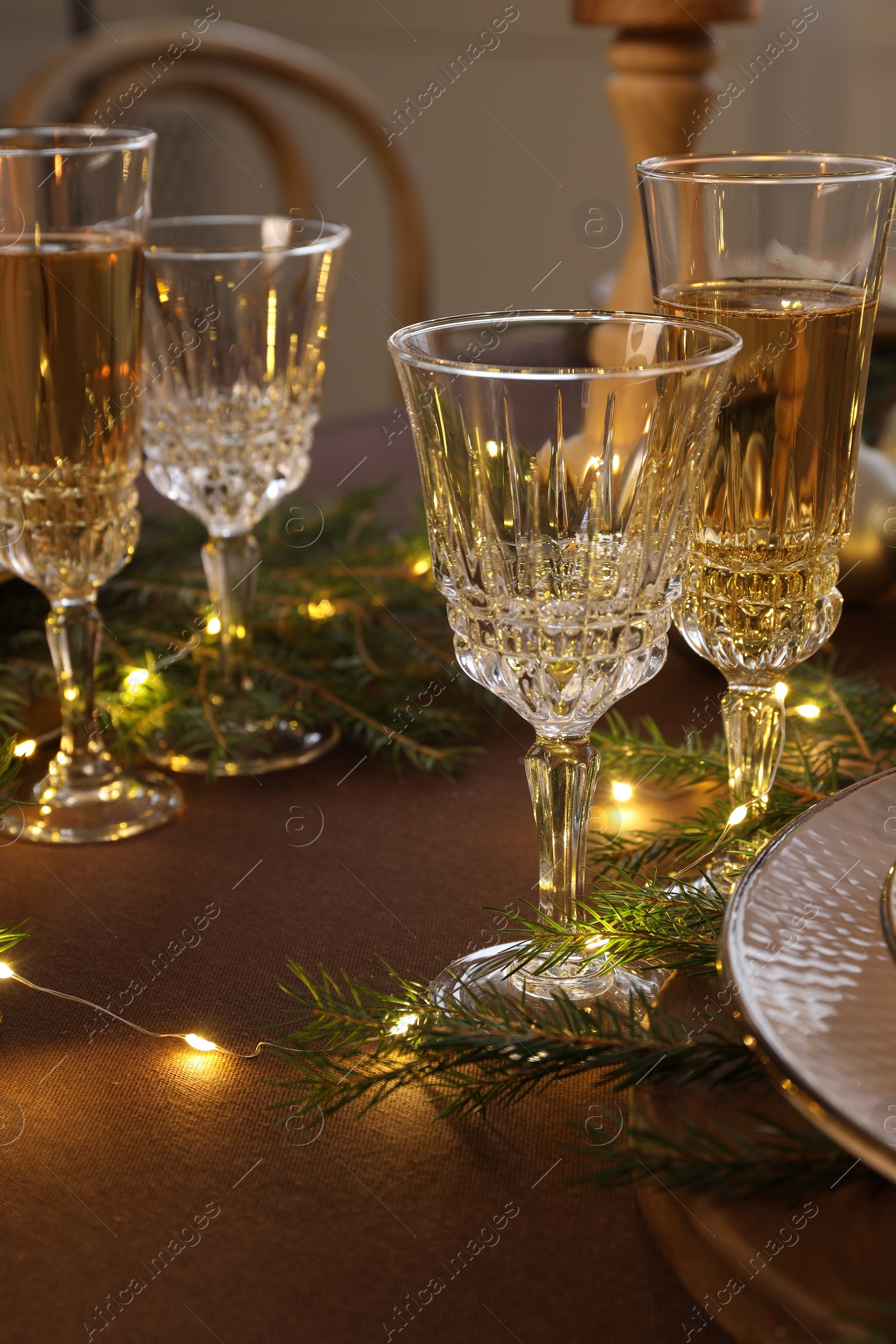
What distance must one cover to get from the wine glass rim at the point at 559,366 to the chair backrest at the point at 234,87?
4.41 feet

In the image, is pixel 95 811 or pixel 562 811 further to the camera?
pixel 95 811

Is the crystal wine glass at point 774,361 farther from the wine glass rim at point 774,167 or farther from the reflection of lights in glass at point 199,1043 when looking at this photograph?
the reflection of lights in glass at point 199,1043

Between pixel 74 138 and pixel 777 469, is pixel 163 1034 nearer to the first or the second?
pixel 777 469

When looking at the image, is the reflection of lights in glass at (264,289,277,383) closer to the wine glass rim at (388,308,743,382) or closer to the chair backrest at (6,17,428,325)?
the wine glass rim at (388,308,743,382)

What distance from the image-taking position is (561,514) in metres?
0.53

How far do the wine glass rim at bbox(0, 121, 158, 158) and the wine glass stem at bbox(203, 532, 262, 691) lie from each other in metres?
0.27

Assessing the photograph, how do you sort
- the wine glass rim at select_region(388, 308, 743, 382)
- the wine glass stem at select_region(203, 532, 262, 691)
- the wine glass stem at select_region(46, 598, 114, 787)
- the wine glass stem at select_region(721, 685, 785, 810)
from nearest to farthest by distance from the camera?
the wine glass rim at select_region(388, 308, 743, 382) → the wine glass stem at select_region(721, 685, 785, 810) → the wine glass stem at select_region(46, 598, 114, 787) → the wine glass stem at select_region(203, 532, 262, 691)

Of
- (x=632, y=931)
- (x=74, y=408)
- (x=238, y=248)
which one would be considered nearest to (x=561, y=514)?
(x=632, y=931)

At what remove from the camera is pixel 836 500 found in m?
0.60

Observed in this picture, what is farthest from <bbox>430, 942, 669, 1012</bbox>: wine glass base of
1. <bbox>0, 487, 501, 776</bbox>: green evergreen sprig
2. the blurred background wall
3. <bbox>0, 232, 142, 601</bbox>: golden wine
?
the blurred background wall

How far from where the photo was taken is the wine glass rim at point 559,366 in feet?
1.56

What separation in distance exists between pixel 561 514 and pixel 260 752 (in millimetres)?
372

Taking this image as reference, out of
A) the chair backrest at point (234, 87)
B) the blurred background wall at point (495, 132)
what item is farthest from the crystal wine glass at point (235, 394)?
the blurred background wall at point (495, 132)

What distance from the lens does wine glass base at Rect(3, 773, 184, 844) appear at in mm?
714
